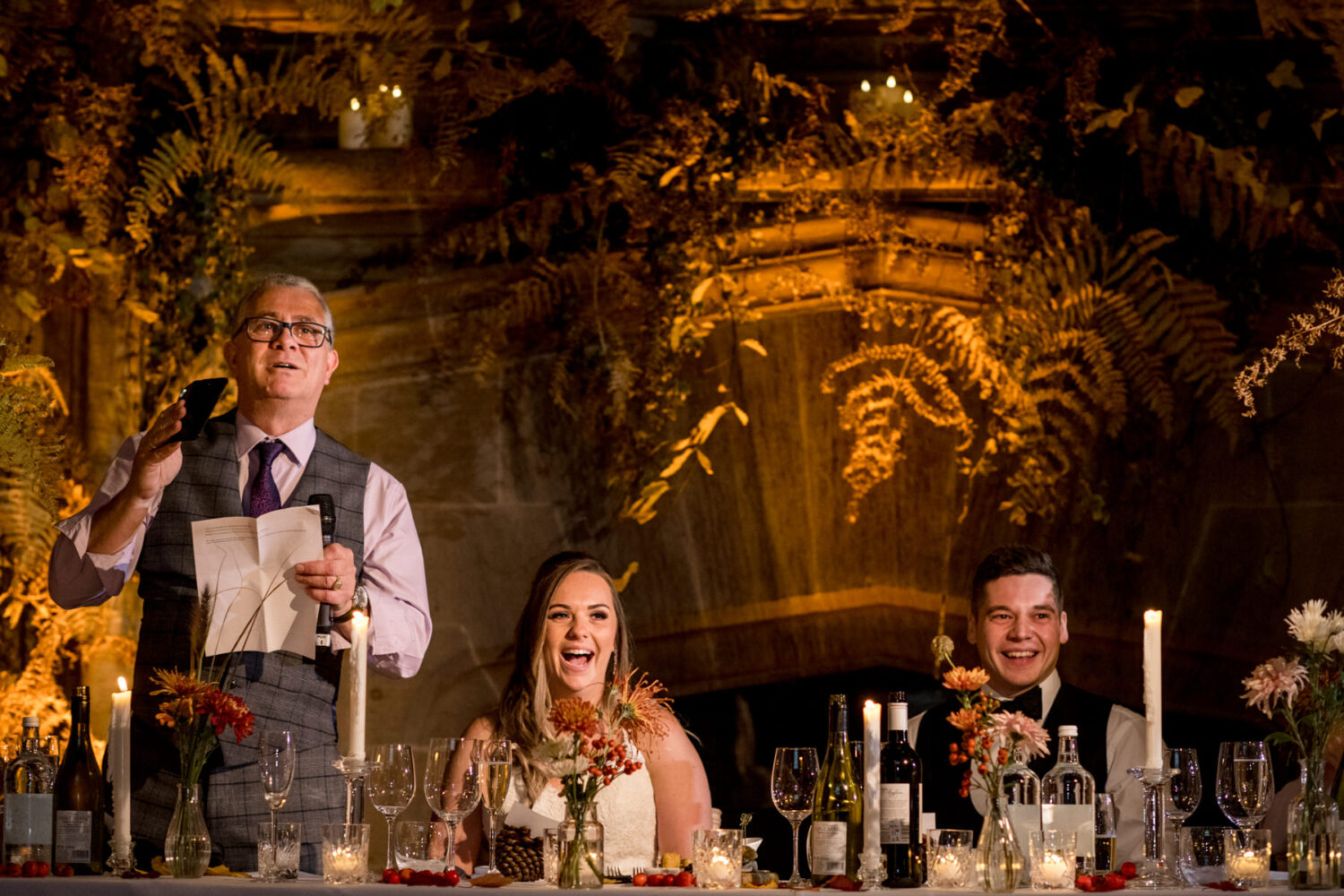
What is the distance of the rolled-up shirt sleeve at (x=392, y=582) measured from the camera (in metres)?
2.71

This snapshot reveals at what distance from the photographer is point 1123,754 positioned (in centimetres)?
299

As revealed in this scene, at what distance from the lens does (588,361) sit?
411cm

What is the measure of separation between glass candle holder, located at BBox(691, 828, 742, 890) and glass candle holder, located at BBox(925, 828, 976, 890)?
0.27 meters

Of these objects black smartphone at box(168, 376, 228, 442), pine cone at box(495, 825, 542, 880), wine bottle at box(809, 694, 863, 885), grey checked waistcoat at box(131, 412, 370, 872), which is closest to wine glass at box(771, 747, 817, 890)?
wine bottle at box(809, 694, 863, 885)

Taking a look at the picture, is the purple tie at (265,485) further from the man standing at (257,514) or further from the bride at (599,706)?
the bride at (599,706)

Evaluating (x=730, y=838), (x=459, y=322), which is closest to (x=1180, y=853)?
(x=730, y=838)

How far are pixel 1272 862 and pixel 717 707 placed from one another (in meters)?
2.28

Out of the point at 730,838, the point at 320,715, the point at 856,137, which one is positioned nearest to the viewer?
the point at 730,838

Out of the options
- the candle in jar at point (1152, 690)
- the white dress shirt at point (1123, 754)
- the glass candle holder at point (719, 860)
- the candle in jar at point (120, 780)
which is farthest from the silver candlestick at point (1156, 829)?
the candle in jar at point (120, 780)

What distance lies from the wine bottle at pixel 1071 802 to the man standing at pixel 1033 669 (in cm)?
85

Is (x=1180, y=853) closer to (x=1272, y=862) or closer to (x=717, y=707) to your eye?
(x=1272, y=862)

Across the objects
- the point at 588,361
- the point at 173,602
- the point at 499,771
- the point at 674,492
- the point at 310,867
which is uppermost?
the point at 588,361

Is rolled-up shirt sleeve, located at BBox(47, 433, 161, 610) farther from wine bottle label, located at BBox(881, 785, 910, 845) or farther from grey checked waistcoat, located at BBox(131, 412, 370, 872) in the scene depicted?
wine bottle label, located at BBox(881, 785, 910, 845)

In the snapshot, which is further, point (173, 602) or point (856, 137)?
point (856, 137)
